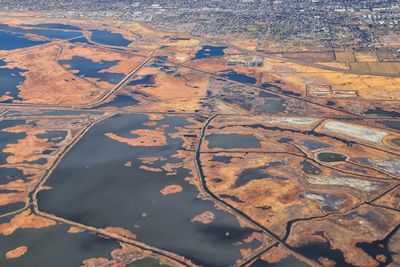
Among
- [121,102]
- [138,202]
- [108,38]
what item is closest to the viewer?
[138,202]

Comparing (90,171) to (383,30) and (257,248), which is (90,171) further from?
(383,30)

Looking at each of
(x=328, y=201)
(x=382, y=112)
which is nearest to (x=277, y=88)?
(x=382, y=112)

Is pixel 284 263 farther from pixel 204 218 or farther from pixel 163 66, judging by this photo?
pixel 163 66

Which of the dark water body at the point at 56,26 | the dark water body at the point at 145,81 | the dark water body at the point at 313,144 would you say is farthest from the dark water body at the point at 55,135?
the dark water body at the point at 56,26

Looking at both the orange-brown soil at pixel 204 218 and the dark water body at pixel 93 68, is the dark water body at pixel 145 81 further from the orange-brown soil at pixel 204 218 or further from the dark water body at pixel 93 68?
the orange-brown soil at pixel 204 218

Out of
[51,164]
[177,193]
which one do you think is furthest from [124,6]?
[177,193]

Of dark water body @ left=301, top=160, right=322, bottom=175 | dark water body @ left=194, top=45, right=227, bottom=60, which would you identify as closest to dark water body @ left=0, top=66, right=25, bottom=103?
dark water body @ left=194, top=45, right=227, bottom=60

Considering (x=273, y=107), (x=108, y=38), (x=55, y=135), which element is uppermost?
(x=273, y=107)
